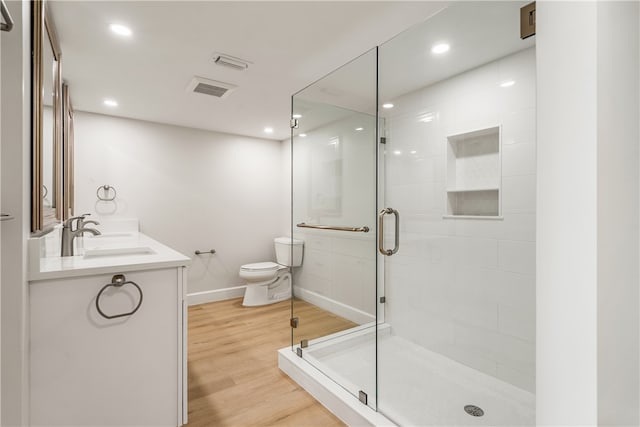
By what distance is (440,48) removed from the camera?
1881 mm

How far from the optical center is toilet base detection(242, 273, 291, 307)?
151 inches

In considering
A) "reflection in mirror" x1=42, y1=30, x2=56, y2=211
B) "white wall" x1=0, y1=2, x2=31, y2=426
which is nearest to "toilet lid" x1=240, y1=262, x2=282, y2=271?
"reflection in mirror" x1=42, y1=30, x2=56, y2=211

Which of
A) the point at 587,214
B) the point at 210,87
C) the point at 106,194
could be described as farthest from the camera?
the point at 106,194

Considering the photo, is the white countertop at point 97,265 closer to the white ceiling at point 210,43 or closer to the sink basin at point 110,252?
the sink basin at point 110,252

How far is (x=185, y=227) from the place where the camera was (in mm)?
3859

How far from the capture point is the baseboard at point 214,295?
12.7 ft

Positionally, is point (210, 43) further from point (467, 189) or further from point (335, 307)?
point (335, 307)

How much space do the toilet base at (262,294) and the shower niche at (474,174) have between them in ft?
8.31

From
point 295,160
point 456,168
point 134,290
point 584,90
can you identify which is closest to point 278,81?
point 295,160

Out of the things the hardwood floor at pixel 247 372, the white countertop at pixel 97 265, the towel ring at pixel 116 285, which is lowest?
the hardwood floor at pixel 247 372

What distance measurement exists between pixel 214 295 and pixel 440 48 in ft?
11.9

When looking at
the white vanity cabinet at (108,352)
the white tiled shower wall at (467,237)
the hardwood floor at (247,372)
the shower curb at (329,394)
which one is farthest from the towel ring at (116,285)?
the white tiled shower wall at (467,237)
